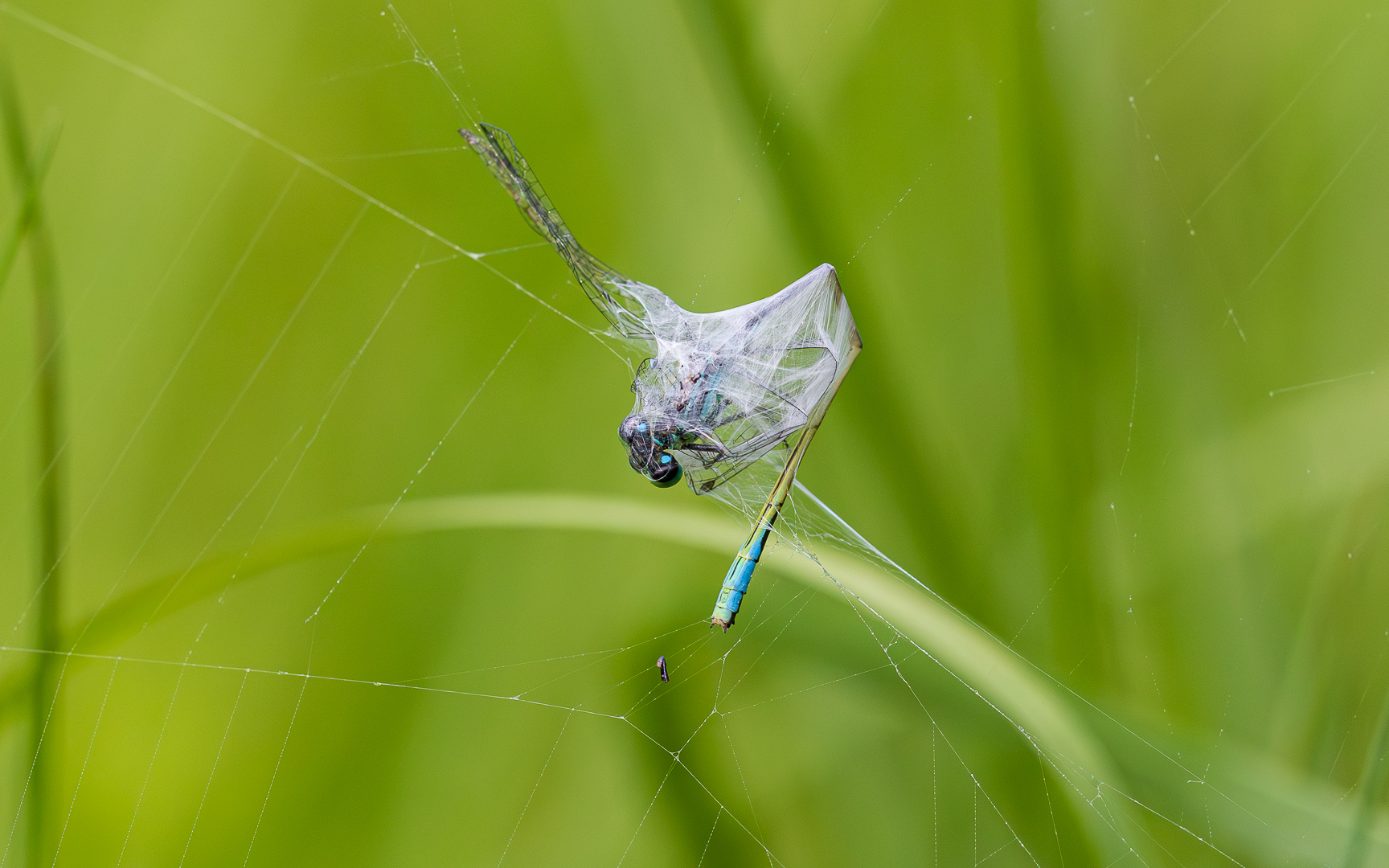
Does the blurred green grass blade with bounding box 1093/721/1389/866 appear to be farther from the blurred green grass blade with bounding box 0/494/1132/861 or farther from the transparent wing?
the transparent wing

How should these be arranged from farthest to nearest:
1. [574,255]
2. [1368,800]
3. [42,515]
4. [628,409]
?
1. [628,409]
2. [42,515]
3. [574,255]
4. [1368,800]

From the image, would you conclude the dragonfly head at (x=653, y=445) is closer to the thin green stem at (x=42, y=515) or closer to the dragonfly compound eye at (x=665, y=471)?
the dragonfly compound eye at (x=665, y=471)

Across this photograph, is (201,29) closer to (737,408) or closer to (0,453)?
(0,453)

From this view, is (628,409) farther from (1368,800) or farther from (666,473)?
(1368,800)

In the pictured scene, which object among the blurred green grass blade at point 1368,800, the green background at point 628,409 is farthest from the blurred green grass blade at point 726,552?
the blurred green grass blade at point 1368,800

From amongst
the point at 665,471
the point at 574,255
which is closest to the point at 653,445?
the point at 665,471

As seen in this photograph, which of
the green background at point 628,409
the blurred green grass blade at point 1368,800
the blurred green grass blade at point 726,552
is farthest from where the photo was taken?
the green background at point 628,409

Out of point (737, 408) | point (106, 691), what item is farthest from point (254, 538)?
point (737, 408)

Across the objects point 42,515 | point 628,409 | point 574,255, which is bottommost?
point 42,515
